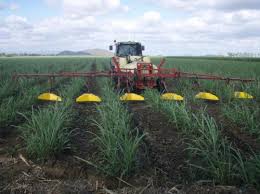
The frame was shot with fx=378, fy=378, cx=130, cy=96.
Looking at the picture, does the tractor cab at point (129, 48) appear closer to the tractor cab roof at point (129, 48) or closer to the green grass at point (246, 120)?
the tractor cab roof at point (129, 48)

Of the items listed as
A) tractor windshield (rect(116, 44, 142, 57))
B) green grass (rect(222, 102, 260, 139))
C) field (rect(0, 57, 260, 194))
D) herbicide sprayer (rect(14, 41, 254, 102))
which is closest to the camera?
field (rect(0, 57, 260, 194))

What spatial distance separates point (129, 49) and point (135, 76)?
3407 mm

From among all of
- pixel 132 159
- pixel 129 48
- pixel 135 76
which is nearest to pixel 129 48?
pixel 129 48

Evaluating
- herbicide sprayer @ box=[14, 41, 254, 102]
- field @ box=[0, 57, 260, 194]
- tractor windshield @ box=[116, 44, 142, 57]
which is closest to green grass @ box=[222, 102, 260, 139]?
field @ box=[0, 57, 260, 194]

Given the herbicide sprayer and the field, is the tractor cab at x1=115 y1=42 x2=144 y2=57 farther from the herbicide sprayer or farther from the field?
the field

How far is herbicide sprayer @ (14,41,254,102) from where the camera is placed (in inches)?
371

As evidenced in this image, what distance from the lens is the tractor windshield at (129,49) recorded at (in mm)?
14172

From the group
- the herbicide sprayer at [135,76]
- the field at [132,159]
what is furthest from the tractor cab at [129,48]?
the field at [132,159]

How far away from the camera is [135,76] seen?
435 inches

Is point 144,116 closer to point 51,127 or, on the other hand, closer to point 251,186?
point 51,127

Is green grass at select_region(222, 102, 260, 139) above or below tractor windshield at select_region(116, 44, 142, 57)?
below

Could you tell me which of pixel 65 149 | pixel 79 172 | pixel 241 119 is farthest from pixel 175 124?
pixel 79 172

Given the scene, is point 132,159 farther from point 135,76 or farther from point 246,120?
point 135,76

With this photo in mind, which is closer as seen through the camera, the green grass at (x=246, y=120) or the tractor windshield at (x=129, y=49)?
the green grass at (x=246, y=120)
